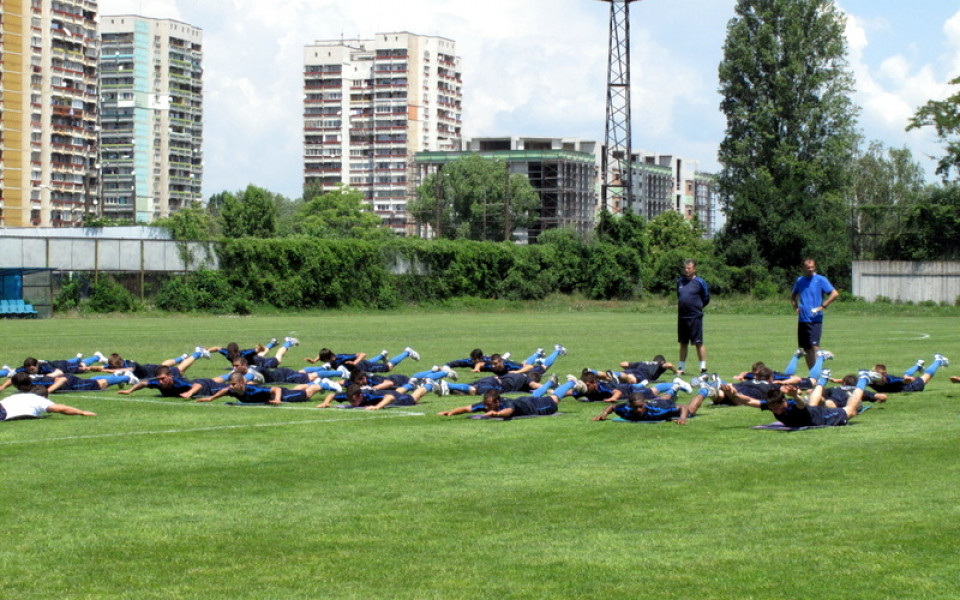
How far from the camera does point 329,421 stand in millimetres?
18266

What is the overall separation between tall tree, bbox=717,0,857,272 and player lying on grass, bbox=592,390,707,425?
236ft

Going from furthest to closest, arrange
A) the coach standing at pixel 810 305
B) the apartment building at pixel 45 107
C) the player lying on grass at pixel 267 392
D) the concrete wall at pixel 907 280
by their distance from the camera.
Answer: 1. the apartment building at pixel 45 107
2. the concrete wall at pixel 907 280
3. the coach standing at pixel 810 305
4. the player lying on grass at pixel 267 392

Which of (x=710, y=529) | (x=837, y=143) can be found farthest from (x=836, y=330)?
(x=837, y=143)

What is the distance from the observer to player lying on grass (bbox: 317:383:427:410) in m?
20.0

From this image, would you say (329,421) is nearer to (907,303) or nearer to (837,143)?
(907,303)

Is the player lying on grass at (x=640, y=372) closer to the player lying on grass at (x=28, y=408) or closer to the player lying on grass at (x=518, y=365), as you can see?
the player lying on grass at (x=518, y=365)

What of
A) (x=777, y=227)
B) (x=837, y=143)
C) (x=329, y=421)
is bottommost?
(x=329, y=421)

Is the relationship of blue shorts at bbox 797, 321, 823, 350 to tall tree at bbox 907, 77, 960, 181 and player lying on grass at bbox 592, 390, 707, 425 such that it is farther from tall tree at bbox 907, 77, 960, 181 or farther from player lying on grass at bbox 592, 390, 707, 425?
tall tree at bbox 907, 77, 960, 181

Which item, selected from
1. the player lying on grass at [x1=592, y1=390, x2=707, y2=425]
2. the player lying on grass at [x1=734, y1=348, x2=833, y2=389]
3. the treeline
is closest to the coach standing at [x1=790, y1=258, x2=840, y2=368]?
the player lying on grass at [x1=734, y1=348, x2=833, y2=389]

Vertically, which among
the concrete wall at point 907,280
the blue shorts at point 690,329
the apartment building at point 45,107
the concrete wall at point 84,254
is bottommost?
the blue shorts at point 690,329

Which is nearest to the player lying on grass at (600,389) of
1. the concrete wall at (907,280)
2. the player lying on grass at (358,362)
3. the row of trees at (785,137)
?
the player lying on grass at (358,362)

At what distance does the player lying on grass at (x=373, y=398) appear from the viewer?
20.0 m

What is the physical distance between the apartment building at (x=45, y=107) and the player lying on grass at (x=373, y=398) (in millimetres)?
141891

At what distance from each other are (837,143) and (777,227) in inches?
364
